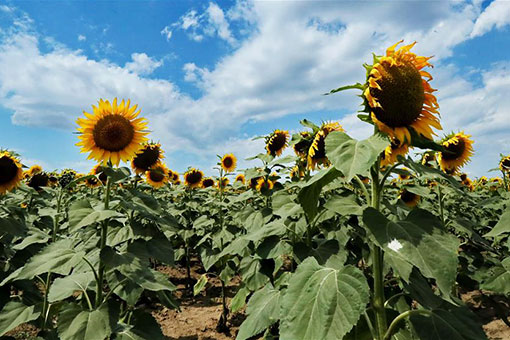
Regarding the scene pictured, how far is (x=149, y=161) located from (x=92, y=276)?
193 centimetres

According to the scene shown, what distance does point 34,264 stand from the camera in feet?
7.16

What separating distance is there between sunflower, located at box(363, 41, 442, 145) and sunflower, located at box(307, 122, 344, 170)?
1.20 metres

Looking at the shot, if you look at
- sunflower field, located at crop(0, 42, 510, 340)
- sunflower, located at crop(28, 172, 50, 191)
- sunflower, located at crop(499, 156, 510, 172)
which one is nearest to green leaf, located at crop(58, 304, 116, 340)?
sunflower field, located at crop(0, 42, 510, 340)

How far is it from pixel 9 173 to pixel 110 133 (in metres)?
1.49

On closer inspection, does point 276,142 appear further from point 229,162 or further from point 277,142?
point 229,162

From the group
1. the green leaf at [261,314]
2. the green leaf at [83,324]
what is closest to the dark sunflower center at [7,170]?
the green leaf at [83,324]

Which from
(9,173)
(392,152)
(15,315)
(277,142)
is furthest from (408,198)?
(9,173)

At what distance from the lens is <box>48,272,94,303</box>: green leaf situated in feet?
7.22

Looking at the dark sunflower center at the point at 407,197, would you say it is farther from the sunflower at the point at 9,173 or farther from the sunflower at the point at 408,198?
the sunflower at the point at 9,173

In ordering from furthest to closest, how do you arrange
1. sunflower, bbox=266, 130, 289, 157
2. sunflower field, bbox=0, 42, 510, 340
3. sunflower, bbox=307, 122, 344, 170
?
sunflower, bbox=266, 130, 289, 157 → sunflower, bbox=307, 122, 344, 170 → sunflower field, bbox=0, 42, 510, 340

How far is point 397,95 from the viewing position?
1596 millimetres

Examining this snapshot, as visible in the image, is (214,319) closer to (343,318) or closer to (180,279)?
(180,279)

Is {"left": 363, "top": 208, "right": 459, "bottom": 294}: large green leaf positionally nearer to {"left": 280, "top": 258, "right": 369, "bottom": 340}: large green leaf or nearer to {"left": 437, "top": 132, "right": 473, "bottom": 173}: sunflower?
{"left": 280, "top": 258, "right": 369, "bottom": 340}: large green leaf

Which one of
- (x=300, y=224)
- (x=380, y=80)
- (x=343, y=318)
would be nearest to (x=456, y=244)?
(x=343, y=318)
